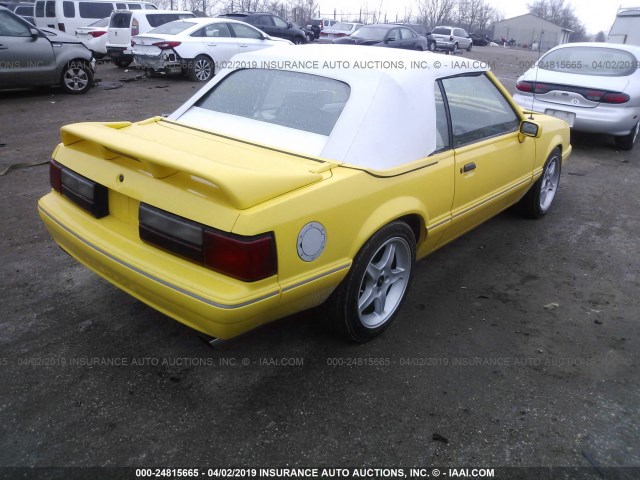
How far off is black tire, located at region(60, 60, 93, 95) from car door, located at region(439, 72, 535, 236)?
8.97 meters

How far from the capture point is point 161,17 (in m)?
14.0

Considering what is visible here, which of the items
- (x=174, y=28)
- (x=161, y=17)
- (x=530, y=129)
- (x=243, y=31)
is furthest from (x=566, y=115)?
(x=161, y=17)

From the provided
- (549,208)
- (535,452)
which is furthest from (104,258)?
(549,208)

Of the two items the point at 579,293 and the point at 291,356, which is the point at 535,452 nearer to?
the point at 291,356

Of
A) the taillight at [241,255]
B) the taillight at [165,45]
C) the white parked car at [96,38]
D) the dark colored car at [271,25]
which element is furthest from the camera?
the dark colored car at [271,25]

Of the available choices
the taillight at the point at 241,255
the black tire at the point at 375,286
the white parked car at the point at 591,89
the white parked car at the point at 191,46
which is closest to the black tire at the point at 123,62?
the white parked car at the point at 191,46

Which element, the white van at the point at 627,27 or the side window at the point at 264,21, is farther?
the side window at the point at 264,21

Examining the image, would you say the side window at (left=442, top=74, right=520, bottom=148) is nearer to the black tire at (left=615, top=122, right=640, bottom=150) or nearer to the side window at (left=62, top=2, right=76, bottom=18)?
the black tire at (left=615, top=122, right=640, bottom=150)

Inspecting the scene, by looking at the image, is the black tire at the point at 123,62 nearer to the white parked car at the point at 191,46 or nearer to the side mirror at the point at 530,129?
the white parked car at the point at 191,46

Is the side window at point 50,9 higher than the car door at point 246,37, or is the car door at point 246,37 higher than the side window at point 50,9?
the side window at point 50,9

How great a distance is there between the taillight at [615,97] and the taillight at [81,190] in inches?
267

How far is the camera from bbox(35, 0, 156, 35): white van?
16.7 metres

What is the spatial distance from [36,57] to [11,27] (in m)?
0.63

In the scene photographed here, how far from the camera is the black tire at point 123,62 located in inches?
574
